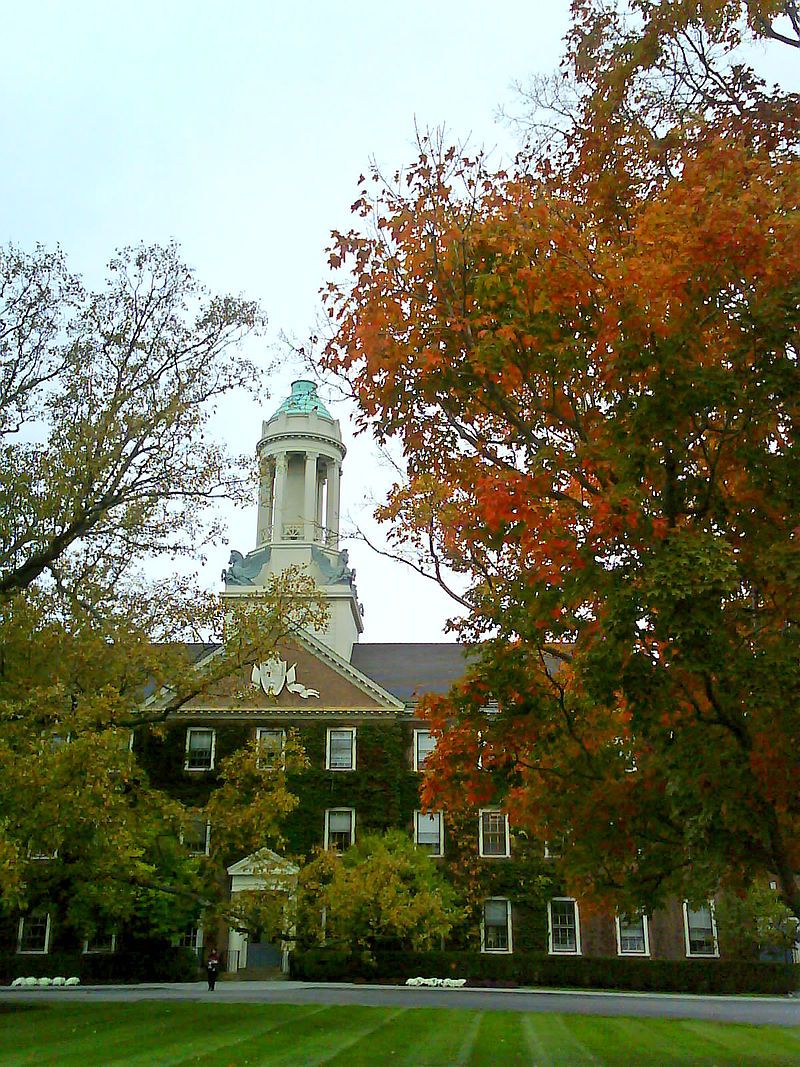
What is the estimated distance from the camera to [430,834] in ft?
132

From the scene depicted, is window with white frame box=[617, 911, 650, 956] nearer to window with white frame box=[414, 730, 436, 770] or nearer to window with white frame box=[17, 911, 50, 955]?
window with white frame box=[414, 730, 436, 770]

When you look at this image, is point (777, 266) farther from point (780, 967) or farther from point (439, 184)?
point (780, 967)

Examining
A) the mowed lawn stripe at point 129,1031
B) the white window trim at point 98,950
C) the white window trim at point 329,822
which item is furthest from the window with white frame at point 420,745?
the mowed lawn stripe at point 129,1031

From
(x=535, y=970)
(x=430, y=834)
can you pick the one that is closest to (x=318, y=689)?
(x=430, y=834)

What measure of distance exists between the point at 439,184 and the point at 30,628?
11.6 m

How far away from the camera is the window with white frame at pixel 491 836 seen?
39.6 metres

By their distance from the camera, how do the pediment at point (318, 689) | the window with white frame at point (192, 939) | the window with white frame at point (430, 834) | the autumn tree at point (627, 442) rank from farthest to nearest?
the pediment at point (318, 689) < the window with white frame at point (430, 834) < the window with white frame at point (192, 939) < the autumn tree at point (627, 442)

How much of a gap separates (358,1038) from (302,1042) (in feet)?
3.70

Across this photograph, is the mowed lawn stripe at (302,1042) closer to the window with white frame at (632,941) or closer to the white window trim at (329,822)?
the white window trim at (329,822)

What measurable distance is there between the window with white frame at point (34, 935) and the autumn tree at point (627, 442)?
109 ft

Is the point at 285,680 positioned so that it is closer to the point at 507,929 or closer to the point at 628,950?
the point at 507,929

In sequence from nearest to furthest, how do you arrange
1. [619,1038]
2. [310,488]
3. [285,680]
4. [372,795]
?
[619,1038] < [372,795] < [285,680] < [310,488]

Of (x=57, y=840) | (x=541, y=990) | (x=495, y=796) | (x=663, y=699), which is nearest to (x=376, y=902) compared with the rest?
(x=541, y=990)

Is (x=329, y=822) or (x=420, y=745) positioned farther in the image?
(x=420, y=745)
